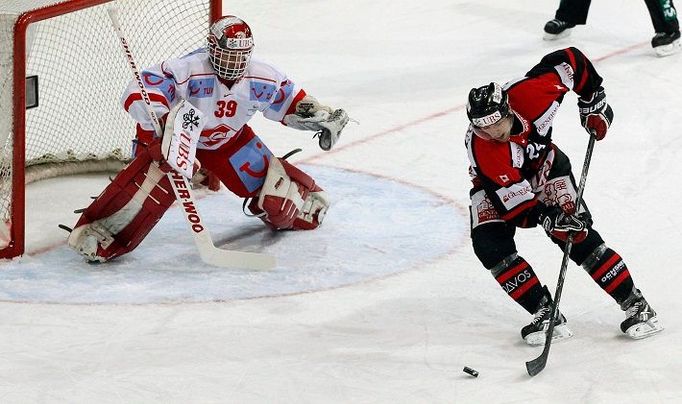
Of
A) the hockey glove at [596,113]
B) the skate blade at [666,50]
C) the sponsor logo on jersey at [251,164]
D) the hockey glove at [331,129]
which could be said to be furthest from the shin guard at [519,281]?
the skate blade at [666,50]

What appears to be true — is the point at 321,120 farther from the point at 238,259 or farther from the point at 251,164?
the point at 238,259

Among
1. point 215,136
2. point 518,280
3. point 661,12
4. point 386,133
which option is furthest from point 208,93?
point 661,12

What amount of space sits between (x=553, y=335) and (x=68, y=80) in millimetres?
2720

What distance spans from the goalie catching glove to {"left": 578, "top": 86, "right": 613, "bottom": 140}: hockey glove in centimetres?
88

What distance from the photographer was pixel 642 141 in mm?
5684

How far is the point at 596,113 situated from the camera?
401 cm

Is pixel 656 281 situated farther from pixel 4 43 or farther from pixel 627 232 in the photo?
pixel 4 43

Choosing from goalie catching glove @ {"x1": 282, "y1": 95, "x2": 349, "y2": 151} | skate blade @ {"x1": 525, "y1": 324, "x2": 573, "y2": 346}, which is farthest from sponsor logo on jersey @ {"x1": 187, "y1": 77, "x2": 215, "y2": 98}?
skate blade @ {"x1": 525, "y1": 324, "x2": 573, "y2": 346}

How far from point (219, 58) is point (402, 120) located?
5.86 feet

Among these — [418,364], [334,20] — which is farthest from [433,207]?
[334,20]

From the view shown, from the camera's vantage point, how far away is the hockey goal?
4355 millimetres

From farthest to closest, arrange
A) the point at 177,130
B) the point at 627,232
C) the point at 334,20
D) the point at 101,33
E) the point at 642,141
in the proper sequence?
the point at 334,20 < the point at 101,33 < the point at 642,141 < the point at 627,232 < the point at 177,130

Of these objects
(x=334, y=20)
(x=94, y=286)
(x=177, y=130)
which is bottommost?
(x=334, y=20)

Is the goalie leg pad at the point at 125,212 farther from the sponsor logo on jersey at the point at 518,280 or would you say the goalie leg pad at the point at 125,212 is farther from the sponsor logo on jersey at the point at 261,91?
the sponsor logo on jersey at the point at 518,280
